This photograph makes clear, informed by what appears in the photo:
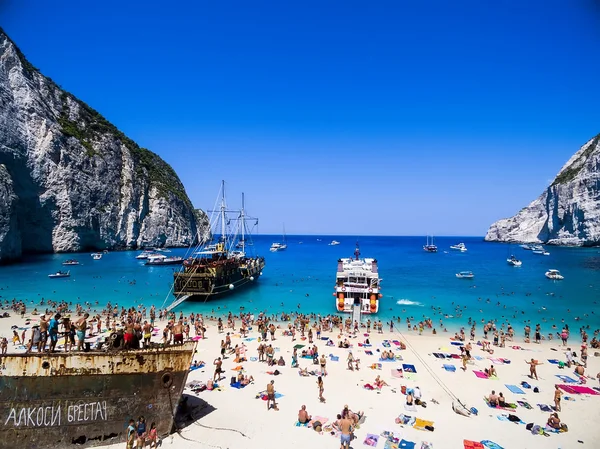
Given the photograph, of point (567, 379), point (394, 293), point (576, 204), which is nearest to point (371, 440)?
point (567, 379)

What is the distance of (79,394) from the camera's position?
10656 millimetres

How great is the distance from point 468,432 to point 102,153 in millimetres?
117395

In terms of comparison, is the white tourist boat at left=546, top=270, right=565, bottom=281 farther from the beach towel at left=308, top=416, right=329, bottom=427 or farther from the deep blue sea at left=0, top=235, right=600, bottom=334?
the beach towel at left=308, top=416, right=329, bottom=427

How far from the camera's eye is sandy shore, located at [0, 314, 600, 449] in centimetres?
1283

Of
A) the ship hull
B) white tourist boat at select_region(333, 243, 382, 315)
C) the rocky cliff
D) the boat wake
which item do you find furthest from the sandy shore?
the rocky cliff

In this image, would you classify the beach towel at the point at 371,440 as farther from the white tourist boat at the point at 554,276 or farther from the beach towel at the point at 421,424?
the white tourist boat at the point at 554,276

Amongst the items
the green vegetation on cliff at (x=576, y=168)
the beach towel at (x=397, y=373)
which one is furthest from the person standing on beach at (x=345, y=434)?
the green vegetation on cliff at (x=576, y=168)

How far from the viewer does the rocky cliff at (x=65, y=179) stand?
73375 mm

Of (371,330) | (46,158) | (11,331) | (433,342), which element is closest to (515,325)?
(433,342)

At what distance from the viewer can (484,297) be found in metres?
49.8

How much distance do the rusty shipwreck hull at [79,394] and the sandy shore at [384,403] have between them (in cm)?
198

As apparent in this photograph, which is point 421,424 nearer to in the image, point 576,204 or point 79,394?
point 79,394

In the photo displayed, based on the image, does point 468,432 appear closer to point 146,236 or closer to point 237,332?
point 237,332

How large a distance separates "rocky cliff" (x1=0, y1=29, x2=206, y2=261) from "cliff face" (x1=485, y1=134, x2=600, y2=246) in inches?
5505
